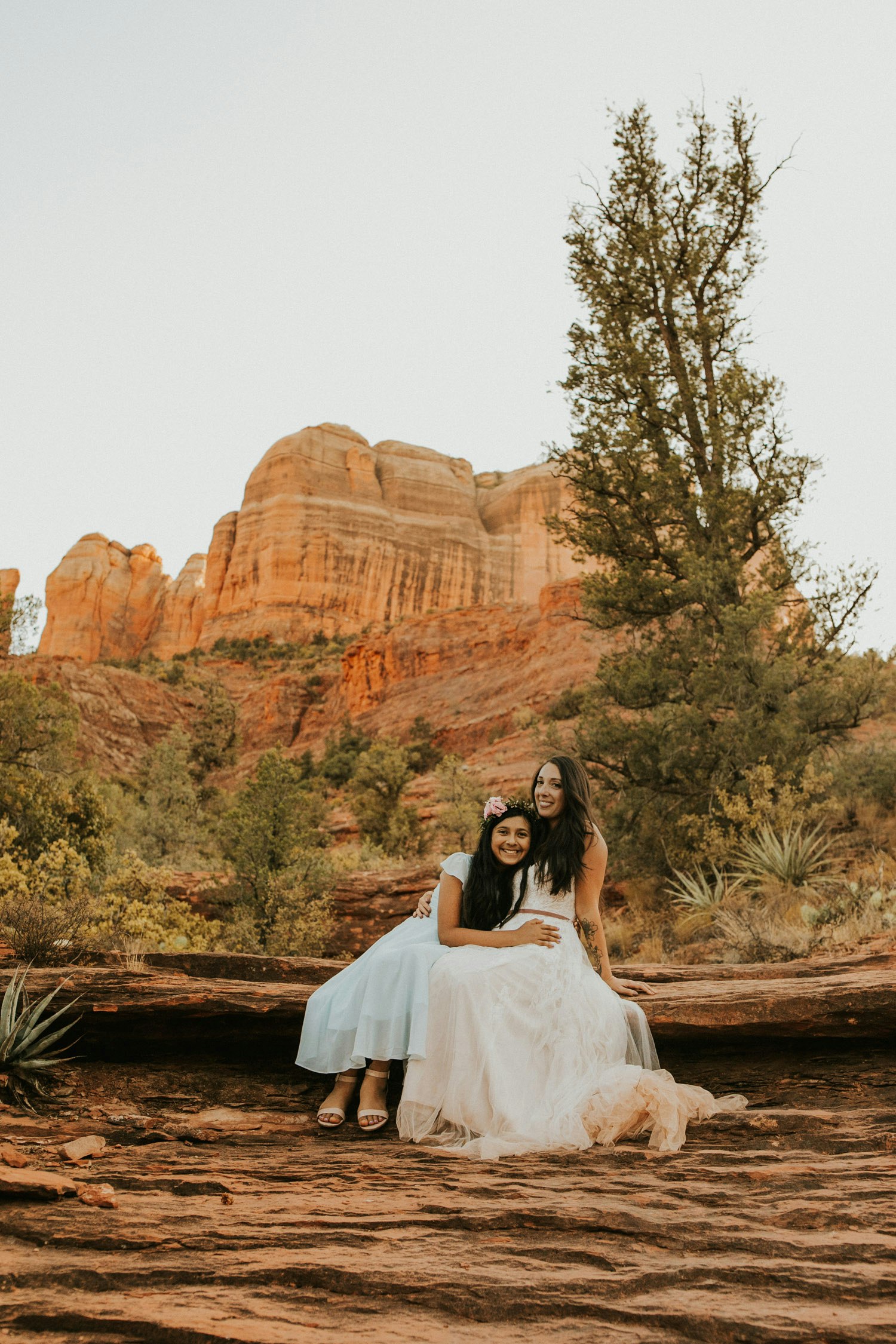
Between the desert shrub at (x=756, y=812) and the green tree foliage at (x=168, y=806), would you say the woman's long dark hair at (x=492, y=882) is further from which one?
the green tree foliage at (x=168, y=806)

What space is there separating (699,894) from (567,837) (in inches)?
227

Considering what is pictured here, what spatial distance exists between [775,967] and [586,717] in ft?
23.6

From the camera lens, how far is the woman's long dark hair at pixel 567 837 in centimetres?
500

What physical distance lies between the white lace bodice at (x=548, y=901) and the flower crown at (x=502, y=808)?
375 mm

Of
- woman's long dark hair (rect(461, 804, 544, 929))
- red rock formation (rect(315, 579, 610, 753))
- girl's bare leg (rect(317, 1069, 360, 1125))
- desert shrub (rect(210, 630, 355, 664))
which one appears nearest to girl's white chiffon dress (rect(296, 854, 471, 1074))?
girl's bare leg (rect(317, 1069, 360, 1125))

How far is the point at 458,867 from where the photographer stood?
496 cm

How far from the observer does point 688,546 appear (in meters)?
13.4

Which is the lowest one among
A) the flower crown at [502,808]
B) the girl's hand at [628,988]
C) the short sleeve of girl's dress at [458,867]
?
the girl's hand at [628,988]

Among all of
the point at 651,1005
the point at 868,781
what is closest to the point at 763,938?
the point at 651,1005

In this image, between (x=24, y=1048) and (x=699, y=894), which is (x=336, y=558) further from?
(x=24, y=1048)

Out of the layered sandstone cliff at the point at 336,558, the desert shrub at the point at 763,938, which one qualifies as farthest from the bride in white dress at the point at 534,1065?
the layered sandstone cliff at the point at 336,558

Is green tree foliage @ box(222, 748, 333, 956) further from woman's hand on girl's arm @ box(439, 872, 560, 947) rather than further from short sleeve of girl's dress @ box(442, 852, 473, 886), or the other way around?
woman's hand on girl's arm @ box(439, 872, 560, 947)

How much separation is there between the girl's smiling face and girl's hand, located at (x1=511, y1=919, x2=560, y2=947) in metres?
0.46

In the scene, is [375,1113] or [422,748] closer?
[375,1113]
